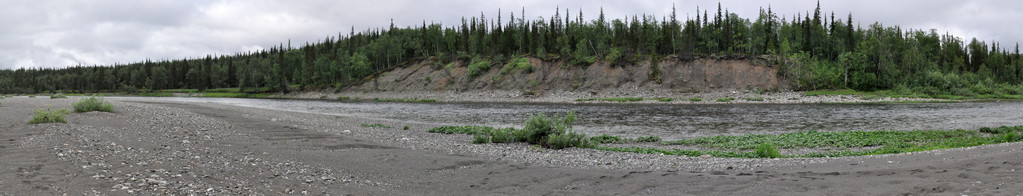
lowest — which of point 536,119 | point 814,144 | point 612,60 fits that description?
point 814,144

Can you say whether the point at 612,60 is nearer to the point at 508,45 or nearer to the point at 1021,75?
the point at 508,45

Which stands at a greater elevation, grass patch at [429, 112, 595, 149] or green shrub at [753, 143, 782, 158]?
grass patch at [429, 112, 595, 149]

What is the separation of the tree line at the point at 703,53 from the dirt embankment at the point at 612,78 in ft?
9.04

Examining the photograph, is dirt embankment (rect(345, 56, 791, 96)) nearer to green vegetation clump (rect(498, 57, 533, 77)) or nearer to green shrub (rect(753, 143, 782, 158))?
green vegetation clump (rect(498, 57, 533, 77))

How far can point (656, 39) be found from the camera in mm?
→ 115188

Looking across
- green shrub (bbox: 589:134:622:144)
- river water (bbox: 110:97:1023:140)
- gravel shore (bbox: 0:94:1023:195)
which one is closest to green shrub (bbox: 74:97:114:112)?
gravel shore (bbox: 0:94:1023:195)

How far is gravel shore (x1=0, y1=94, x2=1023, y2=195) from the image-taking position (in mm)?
9203

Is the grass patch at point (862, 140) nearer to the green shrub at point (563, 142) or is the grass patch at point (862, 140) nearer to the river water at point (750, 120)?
the river water at point (750, 120)

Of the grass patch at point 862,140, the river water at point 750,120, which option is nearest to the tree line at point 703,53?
the river water at point 750,120

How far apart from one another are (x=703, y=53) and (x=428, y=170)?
98.0m

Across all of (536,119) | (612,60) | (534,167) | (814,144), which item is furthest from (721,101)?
(534,167)

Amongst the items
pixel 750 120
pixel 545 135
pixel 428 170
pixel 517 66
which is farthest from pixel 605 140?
pixel 517 66

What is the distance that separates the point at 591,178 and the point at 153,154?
1160 cm

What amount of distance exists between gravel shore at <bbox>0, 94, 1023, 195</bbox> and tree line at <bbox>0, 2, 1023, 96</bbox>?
268 ft
